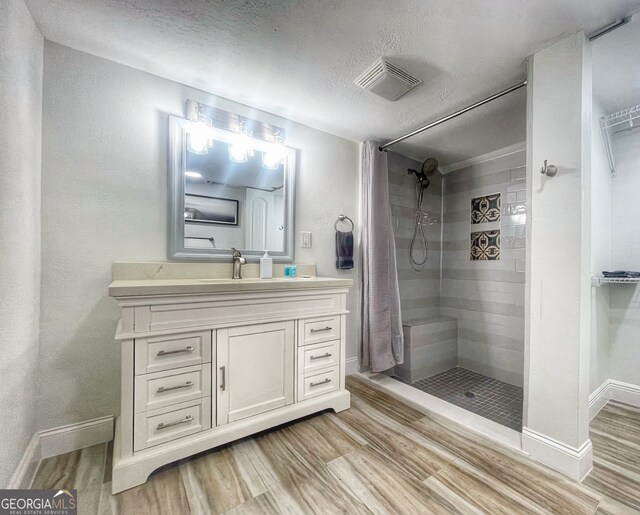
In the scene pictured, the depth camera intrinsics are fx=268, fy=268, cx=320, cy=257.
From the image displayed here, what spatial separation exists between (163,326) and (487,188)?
2963 millimetres

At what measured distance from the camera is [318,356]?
1727 millimetres

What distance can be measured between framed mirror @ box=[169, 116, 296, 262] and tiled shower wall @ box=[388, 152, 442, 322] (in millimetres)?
1173

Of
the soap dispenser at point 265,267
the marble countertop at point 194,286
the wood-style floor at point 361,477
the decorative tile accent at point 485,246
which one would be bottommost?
the wood-style floor at point 361,477

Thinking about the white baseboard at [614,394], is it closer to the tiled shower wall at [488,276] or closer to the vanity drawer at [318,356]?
the tiled shower wall at [488,276]

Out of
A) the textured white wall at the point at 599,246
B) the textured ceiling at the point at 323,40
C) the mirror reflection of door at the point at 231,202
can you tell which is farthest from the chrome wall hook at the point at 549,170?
the mirror reflection of door at the point at 231,202

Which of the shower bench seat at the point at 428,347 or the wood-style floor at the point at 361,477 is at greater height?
the shower bench seat at the point at 428,347

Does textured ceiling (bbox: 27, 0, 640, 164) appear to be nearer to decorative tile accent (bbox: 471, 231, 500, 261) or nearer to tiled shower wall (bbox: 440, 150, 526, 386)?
tiled shower wall (bbox: 440, 150, 526, 386)

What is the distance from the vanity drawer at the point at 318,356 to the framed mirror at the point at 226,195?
2.30 feet

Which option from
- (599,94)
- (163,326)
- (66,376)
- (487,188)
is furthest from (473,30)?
(66,376)

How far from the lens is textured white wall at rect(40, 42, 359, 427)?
1.36 metres

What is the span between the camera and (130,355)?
117 centimetres

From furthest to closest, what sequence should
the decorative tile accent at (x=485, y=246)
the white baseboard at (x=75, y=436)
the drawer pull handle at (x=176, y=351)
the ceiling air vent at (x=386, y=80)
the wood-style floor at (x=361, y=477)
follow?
the decorative tile accent at (x=485, y=246)
the ceiling air vent at (x=386, y=80)
the white baseboard at (x=75, y=436)
the drawer pull handle at (x=176, y=351)
the wood-style floor at (x=361, y=477)

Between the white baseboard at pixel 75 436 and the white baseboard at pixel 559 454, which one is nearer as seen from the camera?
the white baseboard at pixel 559 454

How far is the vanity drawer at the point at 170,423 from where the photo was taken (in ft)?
3.92
